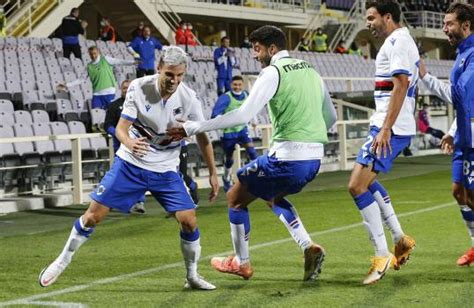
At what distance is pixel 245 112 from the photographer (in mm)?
6742

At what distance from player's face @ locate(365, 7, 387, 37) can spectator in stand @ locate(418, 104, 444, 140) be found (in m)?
21.2

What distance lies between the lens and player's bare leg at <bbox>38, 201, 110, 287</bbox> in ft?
23.2

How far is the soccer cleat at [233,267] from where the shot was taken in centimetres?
759

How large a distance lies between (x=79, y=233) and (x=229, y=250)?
278 centimetres

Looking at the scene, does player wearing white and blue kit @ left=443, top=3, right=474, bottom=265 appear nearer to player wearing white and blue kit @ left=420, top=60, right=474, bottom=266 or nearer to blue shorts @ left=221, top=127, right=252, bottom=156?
player wearing white and blue kit @ left=420, top=60, right=474, bottom=266

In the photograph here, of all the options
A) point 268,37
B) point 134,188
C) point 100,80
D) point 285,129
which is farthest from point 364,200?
point 100,80

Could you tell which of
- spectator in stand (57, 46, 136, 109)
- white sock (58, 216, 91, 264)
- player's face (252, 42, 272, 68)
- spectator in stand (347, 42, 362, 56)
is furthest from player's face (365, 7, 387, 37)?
spectator in stand (347, 42, 362, 56)

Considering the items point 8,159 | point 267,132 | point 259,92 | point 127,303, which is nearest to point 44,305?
point 127,303

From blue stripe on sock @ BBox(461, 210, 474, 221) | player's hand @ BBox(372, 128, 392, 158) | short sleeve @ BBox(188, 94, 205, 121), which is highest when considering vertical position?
short sleeve @ BBox(188, 94, 205, 121)

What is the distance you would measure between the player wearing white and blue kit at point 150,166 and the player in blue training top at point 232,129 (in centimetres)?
861

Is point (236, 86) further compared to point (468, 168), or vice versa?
point (236, 86)

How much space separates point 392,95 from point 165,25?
2504 centimetres

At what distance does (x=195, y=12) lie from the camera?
33.5m

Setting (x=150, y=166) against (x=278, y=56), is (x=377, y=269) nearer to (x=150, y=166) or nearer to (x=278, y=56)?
(x=278, y=56)
